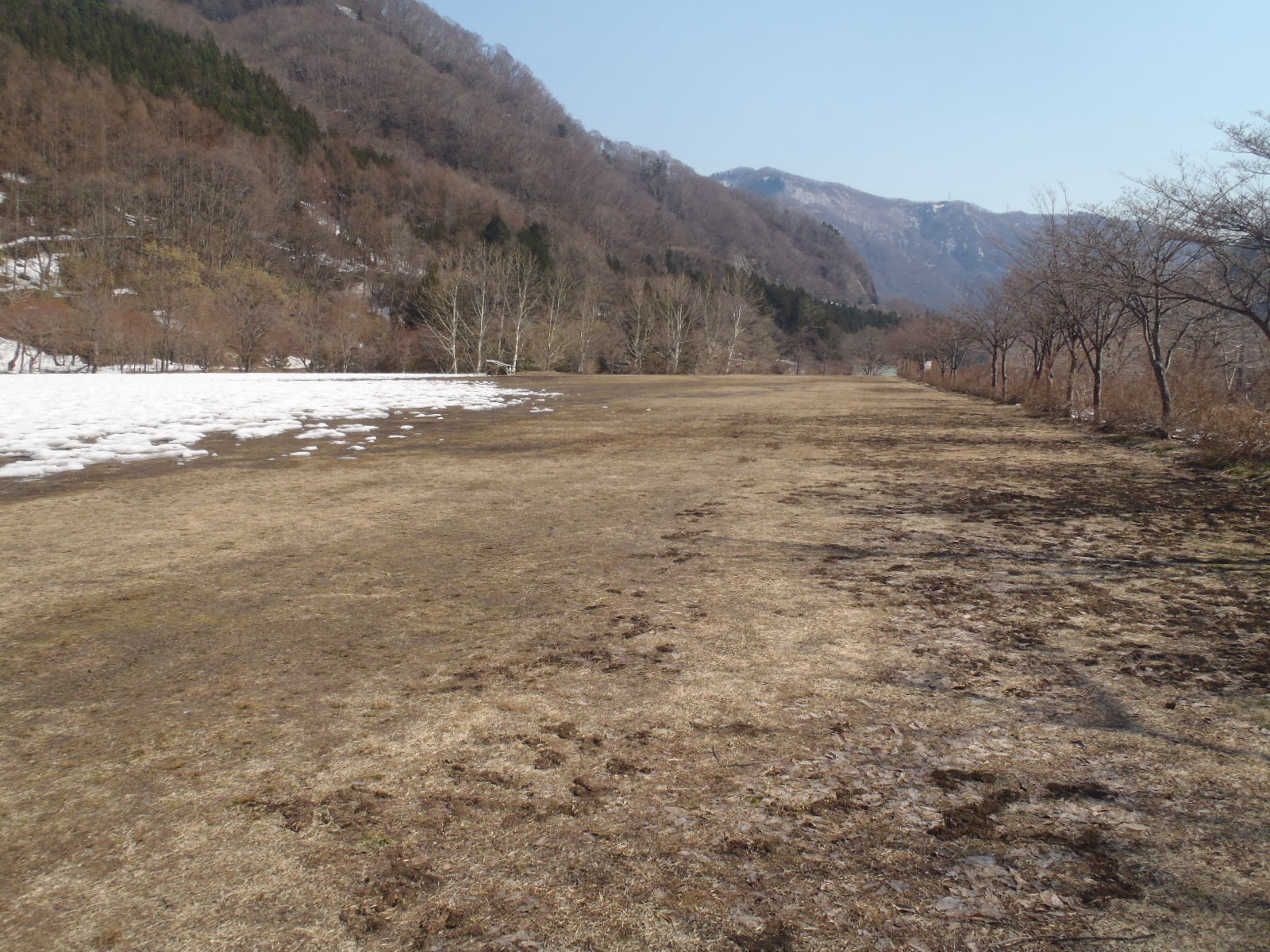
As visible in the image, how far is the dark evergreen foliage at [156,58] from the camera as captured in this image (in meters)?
67.6

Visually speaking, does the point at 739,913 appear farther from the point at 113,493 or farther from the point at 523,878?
the point at 113,493

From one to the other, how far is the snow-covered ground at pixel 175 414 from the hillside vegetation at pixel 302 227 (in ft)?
84.9

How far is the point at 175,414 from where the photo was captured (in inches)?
541

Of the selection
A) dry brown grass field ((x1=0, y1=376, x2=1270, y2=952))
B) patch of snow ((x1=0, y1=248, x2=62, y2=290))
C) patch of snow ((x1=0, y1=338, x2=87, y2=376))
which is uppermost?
patch of snow ((x1=0, y1=248, x2=62, y2=290))

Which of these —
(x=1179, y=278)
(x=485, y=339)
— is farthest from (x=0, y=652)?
(x=485, y=339)

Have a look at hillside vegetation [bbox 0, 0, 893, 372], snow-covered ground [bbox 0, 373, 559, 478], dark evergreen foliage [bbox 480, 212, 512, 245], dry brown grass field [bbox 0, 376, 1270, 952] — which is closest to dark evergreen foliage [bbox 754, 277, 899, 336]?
hillside vegetation [bbox 0, 0, 893, 372]

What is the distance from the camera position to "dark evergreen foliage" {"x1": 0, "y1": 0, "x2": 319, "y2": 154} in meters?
67.6

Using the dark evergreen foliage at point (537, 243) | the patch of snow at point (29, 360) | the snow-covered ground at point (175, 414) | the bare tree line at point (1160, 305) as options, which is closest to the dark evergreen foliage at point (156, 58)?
the dark evergreen foliage at point (537, 243)

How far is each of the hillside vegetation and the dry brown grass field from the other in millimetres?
45678

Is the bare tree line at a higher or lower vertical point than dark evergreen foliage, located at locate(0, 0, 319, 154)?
lower

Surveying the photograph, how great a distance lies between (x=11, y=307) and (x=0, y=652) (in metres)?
50.0

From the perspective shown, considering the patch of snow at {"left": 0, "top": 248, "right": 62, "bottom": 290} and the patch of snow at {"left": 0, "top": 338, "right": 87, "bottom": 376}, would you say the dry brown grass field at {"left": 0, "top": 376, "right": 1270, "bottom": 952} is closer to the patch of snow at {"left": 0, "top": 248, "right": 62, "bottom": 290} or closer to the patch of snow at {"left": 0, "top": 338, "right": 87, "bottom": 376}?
the patch of snow at {"left": 0, "top": 338, "right": 87, "bottom": 376}

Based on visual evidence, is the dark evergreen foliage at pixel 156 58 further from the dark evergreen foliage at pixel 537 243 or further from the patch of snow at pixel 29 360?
the patch of snow at pixel 29 360

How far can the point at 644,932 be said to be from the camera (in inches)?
66.3
